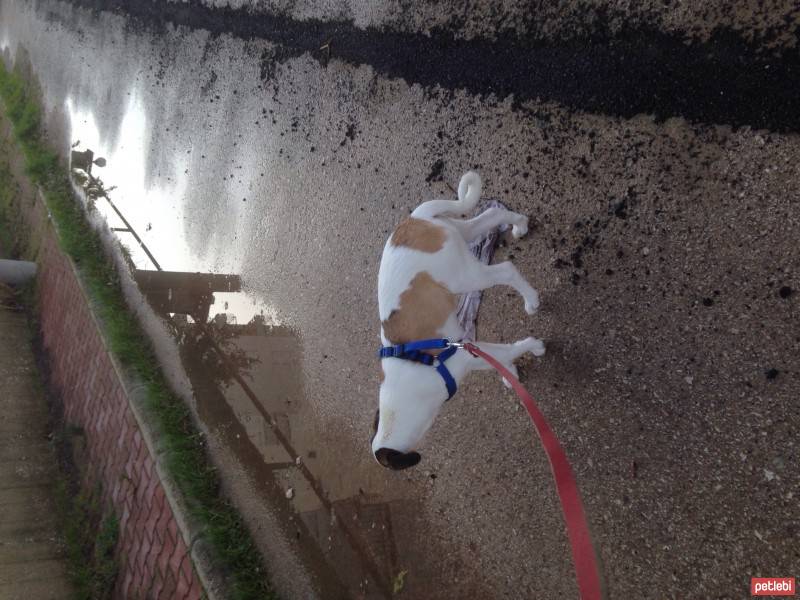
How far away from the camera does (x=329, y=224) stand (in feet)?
13.8

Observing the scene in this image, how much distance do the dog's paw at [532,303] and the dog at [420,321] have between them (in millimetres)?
261

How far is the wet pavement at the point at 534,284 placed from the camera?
223 cm

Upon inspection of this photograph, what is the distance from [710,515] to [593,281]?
1140 mm

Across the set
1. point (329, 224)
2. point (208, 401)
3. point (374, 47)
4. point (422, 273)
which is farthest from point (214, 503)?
point (374, 47)

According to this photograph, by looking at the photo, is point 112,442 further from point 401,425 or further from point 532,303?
point 532,303

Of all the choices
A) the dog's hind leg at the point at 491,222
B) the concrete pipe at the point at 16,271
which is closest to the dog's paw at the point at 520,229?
the dog's hind leg at the point at 491,222

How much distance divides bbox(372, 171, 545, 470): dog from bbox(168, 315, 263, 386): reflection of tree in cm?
248

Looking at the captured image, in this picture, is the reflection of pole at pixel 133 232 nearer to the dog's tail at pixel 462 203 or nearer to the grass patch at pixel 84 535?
the grass patch at pixel 84 535

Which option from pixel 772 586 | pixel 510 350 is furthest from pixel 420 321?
pixel 772 586

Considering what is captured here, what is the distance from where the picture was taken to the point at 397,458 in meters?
2.50

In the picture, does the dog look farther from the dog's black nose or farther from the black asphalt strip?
the black asphalt strip

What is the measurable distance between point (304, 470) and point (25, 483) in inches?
133

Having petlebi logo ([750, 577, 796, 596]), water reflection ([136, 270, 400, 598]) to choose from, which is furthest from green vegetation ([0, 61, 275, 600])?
petlebi logo ([750, 577, 796, 596])

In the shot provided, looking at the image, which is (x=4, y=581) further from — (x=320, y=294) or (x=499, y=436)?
(x=499, y=436)
